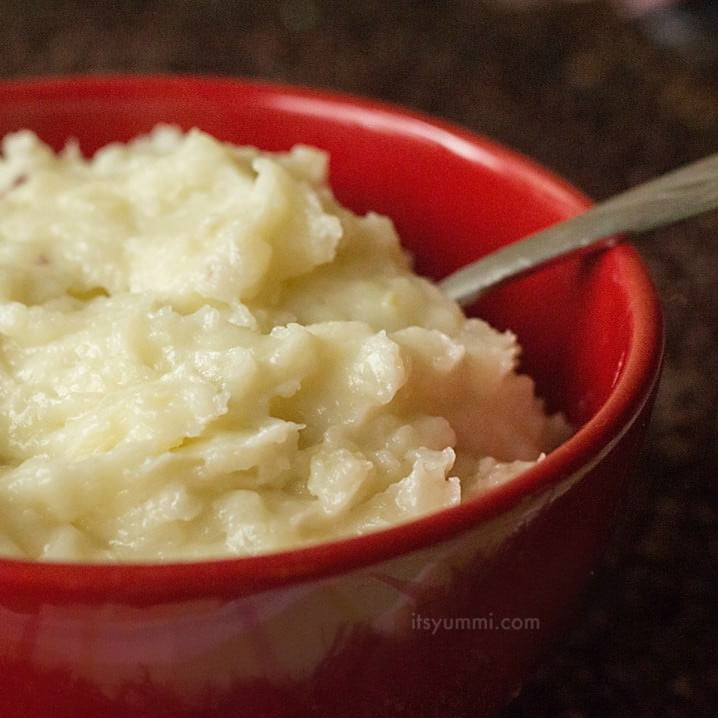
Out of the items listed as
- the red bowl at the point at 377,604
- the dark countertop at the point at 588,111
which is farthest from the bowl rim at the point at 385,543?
the dark countertop at the point at 588,111

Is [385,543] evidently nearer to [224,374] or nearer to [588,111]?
[224,374]

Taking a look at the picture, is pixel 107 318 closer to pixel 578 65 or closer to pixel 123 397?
pixel 123 397

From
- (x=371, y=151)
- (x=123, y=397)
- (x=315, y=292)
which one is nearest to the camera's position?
(x=123, y=397)

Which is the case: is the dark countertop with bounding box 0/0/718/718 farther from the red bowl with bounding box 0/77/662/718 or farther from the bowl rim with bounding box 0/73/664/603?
the bowl rim with bounding box 0/73/664/603

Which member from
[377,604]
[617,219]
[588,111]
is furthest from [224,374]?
[588,111]

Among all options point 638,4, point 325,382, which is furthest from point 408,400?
point 638,4

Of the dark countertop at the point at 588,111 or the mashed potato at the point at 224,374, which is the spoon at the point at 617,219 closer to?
the mashed potato at the point at 224,374

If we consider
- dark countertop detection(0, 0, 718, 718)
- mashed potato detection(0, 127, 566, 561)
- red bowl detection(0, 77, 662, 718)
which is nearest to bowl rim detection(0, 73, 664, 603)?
red bowl detection(0, 77, 662, 718)
